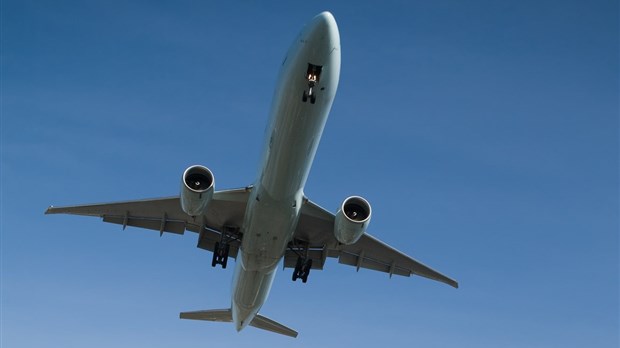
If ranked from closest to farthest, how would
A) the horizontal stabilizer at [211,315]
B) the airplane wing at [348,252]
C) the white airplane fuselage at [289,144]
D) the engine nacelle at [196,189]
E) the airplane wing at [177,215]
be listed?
the white airplane fuselage at [289,144] → the engine nacelle at [196,189] → the airplane wing at [177,215] → the airplane wing at [348,252] → the horizontal stabilizer at [211,315]

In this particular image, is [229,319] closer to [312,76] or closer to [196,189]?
[196,189]

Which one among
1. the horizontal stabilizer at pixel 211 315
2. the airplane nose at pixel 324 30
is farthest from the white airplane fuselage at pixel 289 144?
the horizontal stabilizer at pixel 211 315

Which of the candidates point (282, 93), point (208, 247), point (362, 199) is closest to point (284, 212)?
point (362, 199)

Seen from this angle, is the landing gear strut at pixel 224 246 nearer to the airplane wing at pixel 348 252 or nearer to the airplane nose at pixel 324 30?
the airplane wing at pixel 348 252

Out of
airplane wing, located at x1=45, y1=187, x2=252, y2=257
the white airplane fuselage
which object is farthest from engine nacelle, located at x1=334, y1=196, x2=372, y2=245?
airplane wing, located at x1=45, y1=187, x2=252, y2=257

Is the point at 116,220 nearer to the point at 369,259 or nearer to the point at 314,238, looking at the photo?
the point at 314,238

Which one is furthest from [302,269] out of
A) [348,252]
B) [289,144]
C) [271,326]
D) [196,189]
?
[289,144]

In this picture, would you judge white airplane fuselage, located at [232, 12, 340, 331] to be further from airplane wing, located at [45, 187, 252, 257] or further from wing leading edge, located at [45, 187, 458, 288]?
wing leading edge, located at [45, 187, 458, 288]
